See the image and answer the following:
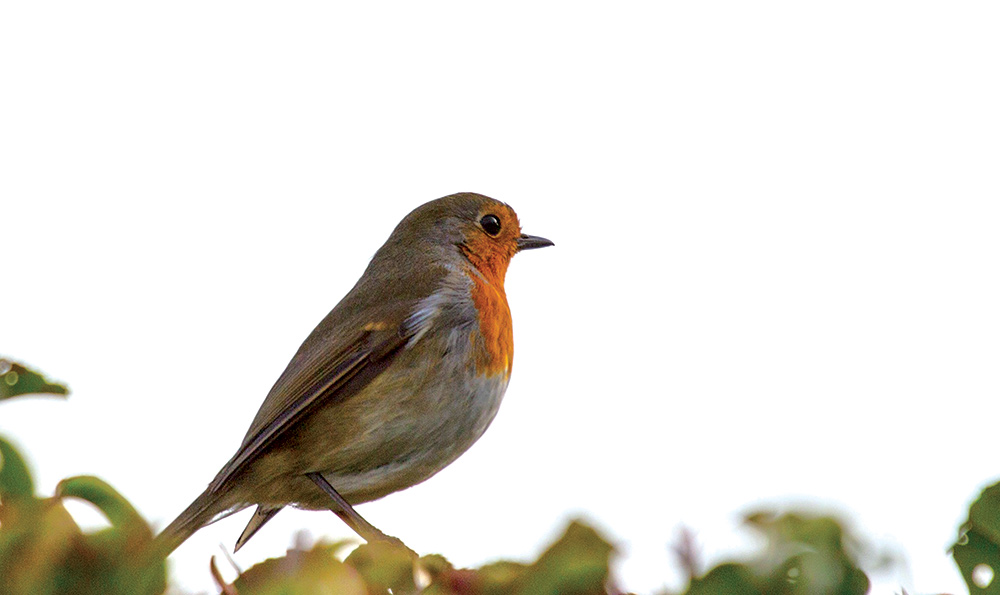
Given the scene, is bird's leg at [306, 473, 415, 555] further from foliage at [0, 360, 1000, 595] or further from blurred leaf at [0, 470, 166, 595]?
blurred leaf at [0, 470, 166, 595]

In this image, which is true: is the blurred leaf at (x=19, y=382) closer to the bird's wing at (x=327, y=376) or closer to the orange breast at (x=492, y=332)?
the bird's wing at (x=327, y=376)

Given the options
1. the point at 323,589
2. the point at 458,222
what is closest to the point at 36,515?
the point at 323,589

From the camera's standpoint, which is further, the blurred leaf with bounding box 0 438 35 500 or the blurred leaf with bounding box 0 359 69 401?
the blurred leaf with bounding box 0 359 69 401

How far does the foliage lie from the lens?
891mm

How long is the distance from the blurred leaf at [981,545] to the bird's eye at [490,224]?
3.39m

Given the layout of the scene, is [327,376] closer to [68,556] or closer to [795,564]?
[68,556]

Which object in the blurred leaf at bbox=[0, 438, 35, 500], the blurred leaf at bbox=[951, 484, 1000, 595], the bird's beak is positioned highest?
the bird's beak

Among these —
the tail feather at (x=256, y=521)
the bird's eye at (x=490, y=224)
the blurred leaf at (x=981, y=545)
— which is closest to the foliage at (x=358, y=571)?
the blurred leaf at (x=981, y=545)

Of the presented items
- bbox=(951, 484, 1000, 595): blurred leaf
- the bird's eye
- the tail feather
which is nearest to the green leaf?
bbox=(951, 484, 1000, 595): blurred leaf

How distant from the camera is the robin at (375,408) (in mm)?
3682

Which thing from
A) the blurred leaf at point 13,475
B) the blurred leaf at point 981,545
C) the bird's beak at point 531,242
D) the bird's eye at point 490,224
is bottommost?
the blurred leaf at point 981,545

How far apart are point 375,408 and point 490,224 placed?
121 centimetres

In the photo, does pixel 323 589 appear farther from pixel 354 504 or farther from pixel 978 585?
pixel 354 504

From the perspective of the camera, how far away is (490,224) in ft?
15.2
